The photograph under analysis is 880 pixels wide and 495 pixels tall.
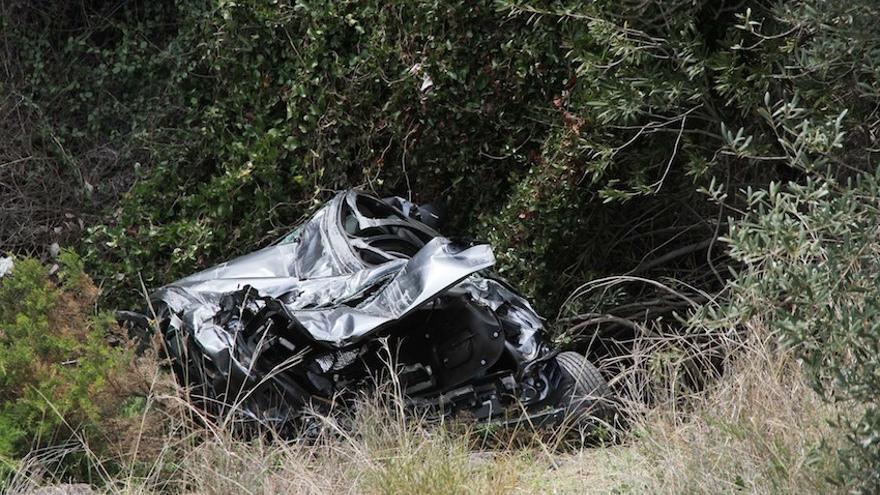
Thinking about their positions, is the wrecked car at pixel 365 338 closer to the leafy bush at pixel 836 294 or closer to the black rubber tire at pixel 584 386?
the black rubber tire at pixel 584 386

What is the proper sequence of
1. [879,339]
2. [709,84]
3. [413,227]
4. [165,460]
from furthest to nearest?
[413,227]
[709,84]
[165,460]
[879,339]

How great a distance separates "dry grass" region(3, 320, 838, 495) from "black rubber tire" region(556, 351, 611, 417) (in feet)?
2.35

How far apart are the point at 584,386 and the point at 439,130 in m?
2.60

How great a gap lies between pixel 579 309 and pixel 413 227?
1289 millimetres

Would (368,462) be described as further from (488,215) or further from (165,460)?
(488,215)

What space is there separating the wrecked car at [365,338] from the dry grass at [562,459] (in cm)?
39

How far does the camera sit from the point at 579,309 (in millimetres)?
7715

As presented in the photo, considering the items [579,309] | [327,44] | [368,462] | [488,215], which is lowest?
[579,309]

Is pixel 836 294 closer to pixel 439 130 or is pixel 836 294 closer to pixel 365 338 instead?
pixel 365 338

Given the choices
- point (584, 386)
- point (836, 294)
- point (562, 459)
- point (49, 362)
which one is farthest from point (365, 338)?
point (836, 294)

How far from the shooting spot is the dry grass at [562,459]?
14.8 ft

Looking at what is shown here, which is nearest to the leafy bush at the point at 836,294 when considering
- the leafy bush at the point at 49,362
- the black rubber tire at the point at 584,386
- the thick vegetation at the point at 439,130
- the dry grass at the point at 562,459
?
the dry grass at the point at 562,459

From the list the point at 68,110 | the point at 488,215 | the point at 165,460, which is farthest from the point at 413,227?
the point at 68,110

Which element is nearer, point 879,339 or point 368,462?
point 879,339
